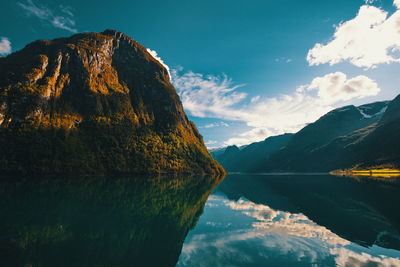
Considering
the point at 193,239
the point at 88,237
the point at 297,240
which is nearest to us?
the point at 88,237

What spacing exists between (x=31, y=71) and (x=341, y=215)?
21723 cm

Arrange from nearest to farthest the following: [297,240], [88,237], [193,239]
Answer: [88,237] → [297,240] → [193,239]

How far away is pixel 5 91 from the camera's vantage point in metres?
143

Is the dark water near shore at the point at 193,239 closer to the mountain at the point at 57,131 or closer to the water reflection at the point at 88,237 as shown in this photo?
the water reflection at the point at 88,237

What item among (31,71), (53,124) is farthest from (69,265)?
(31,71)

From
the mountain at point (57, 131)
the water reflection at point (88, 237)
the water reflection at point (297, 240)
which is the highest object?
the mountain at point (57, 131)

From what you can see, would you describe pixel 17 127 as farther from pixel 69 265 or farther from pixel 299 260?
pixel 299 260

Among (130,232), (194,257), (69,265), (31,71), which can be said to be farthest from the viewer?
(31,71)

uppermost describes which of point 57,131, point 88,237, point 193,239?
point 57,131

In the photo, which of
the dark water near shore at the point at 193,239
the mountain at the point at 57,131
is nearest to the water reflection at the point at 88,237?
the dark water near shore at the point at 193,239

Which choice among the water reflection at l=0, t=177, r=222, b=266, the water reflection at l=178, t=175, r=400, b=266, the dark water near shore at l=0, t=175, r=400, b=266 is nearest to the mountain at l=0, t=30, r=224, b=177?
the water reflection at l=0, t=177, r=222, b=266

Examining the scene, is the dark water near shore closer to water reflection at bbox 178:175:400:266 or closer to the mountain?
water reflection at bbox 178:175:400:266

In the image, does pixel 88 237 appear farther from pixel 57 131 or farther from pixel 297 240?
pixel 57 131

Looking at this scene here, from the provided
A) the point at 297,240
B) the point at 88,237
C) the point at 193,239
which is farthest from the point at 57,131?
the point at 297,240
